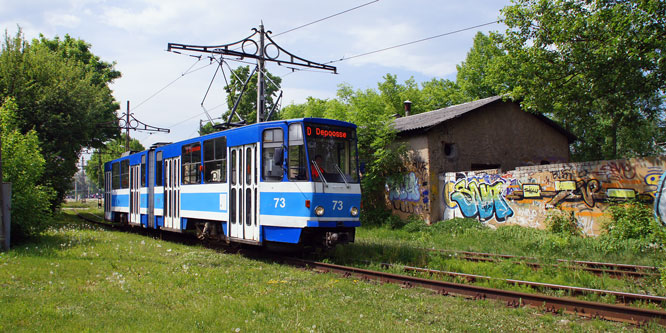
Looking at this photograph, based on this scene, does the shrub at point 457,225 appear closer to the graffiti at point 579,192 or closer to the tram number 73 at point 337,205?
the graffiti at point 579,192

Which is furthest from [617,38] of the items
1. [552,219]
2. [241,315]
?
[241,315]

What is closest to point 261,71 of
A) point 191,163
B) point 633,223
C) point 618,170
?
point 191,163

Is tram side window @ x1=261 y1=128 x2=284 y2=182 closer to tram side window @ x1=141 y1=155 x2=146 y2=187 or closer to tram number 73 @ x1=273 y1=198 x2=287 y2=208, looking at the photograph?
tram number 73 @ x1=273 y1=198 x2=287 y2=208

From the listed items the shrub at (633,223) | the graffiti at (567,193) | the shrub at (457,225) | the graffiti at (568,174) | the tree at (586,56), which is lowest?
the shrub at (457,225)

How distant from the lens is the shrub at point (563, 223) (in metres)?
14.2

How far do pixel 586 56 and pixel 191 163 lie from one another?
12.0m

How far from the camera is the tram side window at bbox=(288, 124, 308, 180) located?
9766mm

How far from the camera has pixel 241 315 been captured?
Answer: 239 inches

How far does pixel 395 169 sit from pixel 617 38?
33.1ft

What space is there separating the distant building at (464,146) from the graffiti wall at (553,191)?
0.78m

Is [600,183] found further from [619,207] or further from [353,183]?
[353,183]

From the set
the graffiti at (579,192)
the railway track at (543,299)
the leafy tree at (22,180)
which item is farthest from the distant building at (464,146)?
the leafy tree at (22,180)

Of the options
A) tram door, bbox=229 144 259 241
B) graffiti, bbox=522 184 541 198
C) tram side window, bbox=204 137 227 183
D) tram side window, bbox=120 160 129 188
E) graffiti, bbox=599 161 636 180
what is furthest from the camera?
tram side window, bbox=120 160 129 188

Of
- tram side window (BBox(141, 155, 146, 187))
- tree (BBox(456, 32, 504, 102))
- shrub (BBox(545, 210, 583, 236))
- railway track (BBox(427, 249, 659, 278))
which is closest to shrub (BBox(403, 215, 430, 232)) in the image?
shrub (BBox(545, 210, 583, 236))
